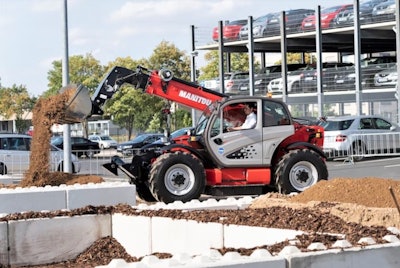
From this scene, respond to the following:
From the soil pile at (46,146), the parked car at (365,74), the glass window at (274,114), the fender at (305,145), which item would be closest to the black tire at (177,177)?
the soil pile at (46,146)

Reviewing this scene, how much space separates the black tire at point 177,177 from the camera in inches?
622

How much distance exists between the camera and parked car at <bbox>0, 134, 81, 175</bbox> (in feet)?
83.1

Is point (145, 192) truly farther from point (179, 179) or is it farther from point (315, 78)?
point (315, 78)

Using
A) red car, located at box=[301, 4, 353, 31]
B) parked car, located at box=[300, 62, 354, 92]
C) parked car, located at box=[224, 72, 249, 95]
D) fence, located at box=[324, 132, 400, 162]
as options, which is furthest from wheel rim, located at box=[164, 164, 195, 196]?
parked car, located at box=[224, 72, 249, 95]

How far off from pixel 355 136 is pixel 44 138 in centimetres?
1579

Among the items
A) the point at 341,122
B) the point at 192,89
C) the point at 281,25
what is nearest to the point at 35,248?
the point at 192,89

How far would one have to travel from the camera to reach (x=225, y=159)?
53.7ft

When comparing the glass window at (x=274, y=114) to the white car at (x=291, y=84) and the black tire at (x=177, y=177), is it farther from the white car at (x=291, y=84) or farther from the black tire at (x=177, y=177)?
the white car at (x=291, y=84)

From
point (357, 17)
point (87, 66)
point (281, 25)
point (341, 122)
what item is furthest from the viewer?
point (87, 66)

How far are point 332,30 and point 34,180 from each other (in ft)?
101

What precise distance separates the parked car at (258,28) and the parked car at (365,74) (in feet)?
21.0

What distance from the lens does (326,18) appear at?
44.4 metres

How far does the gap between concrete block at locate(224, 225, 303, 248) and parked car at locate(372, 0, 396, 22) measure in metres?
34.8

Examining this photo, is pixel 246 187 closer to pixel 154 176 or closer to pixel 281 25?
pixel 154 176
